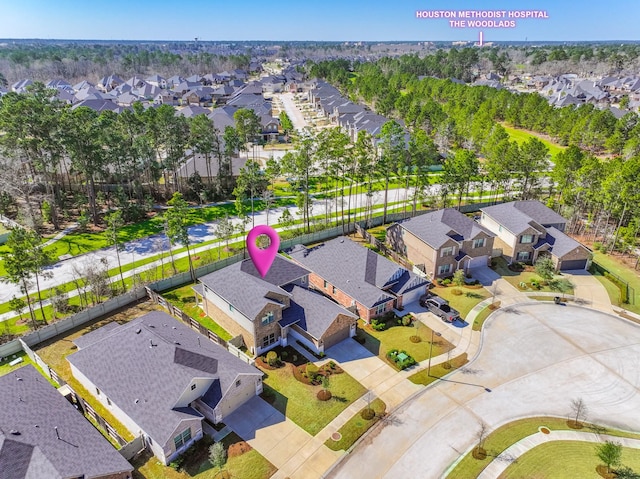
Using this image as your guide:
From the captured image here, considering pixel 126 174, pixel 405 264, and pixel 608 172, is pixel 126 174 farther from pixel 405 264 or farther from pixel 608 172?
pixel 608 172

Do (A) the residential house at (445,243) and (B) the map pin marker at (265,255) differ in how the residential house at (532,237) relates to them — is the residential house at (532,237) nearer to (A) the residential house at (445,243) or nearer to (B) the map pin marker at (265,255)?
(A) the residential house at (445,243)

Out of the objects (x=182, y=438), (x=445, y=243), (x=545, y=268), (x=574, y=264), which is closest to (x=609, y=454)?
(x=445, y=243)

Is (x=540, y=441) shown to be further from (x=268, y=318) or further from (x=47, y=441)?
(x=47, y=441)

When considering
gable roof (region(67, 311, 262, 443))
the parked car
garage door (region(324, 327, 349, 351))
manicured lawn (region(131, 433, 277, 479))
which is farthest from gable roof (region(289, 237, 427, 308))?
manicured lawn (region(131, 433, 277, 479))

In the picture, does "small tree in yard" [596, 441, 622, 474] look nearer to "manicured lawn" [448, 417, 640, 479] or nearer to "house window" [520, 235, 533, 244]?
"manicured lawn" [448, 417, 640, 479]

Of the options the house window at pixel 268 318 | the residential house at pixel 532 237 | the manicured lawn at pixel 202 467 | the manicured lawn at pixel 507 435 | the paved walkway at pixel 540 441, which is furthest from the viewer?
the residential house at pixel 532 237

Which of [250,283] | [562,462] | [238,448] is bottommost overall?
[562,462]

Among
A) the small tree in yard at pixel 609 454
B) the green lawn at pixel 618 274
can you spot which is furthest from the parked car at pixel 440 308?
the green lawn at pixel 618 274

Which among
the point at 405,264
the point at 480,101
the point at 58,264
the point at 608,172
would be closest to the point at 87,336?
the point at 58,264
